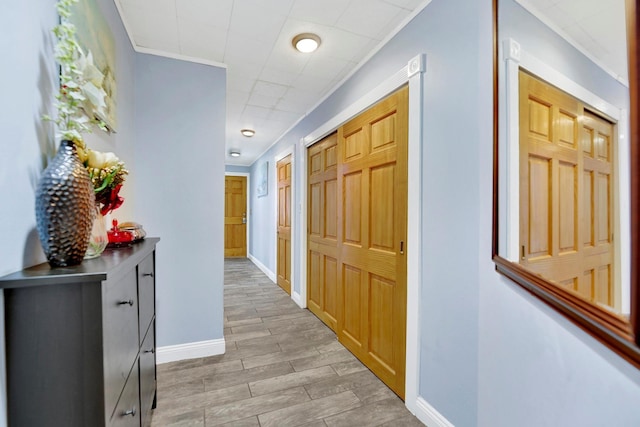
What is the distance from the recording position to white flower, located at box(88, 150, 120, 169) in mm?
950

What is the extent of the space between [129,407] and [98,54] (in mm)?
1554

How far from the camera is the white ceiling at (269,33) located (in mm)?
1672

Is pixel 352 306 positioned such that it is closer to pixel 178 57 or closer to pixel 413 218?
pixel 413 218

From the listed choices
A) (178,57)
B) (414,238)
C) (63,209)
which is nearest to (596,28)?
(414,238)

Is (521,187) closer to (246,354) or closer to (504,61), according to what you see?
(504,61)

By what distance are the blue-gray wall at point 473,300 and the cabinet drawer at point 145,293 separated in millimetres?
1453

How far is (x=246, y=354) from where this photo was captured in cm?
235

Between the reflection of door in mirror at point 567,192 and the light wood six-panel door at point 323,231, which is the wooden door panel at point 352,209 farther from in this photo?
the reflection of door in mirror at point 567,192

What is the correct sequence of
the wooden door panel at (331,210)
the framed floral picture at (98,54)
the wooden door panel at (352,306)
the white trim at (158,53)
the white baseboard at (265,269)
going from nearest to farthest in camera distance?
the framed floral picture at (98,54) → the white trim at (158,53) → the wooden door panel at (352,306) → the wooden door panel at (331,210) → the white baseboard at (265,269)

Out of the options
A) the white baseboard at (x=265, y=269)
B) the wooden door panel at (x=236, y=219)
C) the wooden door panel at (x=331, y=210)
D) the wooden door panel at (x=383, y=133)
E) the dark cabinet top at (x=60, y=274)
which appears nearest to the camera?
the dark cabinet top at (x=60, y=274)

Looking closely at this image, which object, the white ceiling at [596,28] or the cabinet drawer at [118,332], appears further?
the cabinet drawer at [118,332]

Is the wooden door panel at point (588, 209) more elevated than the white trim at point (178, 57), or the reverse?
the white trim at point (178, 57)

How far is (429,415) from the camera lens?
1549mm

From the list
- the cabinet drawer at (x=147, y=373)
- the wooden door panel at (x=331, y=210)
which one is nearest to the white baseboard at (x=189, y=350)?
the cabinet drawer at (x=147, y=373)
